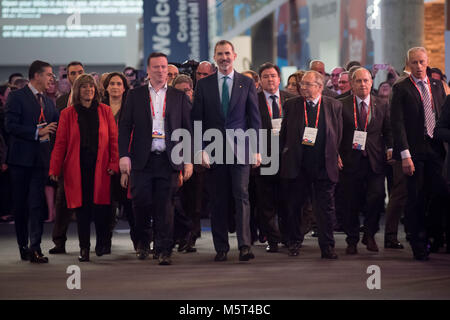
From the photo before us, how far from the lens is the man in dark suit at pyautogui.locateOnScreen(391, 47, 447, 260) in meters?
7.21

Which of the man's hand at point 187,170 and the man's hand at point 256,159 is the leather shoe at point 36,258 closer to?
the man's hand at point 187,170

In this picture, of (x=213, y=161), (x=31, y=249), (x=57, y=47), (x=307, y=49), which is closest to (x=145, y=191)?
(x=213, y=161)

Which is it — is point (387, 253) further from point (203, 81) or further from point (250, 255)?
point (203, 81)

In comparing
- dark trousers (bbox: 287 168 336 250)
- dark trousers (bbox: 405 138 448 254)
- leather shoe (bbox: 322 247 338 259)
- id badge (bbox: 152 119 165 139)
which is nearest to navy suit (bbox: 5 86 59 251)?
id badge (bbox: 152 119 165 139)

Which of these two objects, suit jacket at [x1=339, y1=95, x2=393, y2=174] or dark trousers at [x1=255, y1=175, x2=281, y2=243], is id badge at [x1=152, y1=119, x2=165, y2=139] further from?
suit jacket at [x1=339, y1=95, x2=393, y2=174]

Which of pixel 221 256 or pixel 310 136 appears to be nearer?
pixel 221 256

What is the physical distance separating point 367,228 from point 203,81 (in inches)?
79.6

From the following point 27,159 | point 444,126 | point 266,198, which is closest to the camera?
point 444,126

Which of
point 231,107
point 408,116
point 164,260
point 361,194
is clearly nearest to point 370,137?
point 361,194

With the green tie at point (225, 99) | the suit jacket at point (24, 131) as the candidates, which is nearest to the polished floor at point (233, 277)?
the suit jacket at point (24, 131)

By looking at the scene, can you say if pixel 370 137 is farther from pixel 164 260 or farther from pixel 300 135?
pixel 164 260

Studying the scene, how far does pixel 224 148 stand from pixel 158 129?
56 cm

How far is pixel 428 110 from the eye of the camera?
23.8 ft

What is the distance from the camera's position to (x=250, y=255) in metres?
7.29
